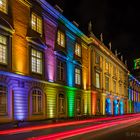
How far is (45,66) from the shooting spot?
34.1m

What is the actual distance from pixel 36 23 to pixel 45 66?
Answer: 453 cm

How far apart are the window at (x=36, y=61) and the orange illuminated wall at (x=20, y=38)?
4.65 ft

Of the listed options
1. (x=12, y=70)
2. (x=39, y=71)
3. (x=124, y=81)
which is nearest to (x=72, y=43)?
(x=39, y=71)

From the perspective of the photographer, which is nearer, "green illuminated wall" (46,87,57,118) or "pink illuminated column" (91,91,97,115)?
"green illuminated wall" (46,87,57,118)

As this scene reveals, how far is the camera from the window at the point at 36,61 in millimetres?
31531

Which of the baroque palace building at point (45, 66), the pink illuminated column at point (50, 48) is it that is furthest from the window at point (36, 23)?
the pink illuminated column at point (50, 48)

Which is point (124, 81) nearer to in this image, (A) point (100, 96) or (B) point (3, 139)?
(A) point (100, 96)

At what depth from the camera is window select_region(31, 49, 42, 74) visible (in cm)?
3153

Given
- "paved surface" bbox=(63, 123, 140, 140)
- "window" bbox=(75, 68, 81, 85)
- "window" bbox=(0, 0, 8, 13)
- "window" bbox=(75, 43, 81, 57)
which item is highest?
"window" bbox=(0, 0, 8, 13)

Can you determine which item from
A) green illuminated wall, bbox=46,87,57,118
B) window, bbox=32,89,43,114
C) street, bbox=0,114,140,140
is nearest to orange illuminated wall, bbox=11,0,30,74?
window, bbox=32,89,43,114

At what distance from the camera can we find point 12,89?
89.9 feet

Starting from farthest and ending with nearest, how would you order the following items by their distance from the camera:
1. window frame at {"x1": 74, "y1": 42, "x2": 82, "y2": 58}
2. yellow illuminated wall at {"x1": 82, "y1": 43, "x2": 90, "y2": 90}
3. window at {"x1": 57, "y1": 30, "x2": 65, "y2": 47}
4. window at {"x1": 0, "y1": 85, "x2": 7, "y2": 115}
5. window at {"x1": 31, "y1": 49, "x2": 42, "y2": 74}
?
yellow illuminated wall at {"x1": 82, "y1": 43, "x2": 90, "y2": 90}, window frame at {"x1": 74, "y1": 42, "x2": 82, "y2": 58}, window at {"x1": 57, "y1": 30, "x2": 65, "y2": 47}, window at {"x1": 31, "y1": 49, "x2": 42, "y2": 74}, window at {"x1": 0, "y1": 85, "x2": 7, "y2": 115}

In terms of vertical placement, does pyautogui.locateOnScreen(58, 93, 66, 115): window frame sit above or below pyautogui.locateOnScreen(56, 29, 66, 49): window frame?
below

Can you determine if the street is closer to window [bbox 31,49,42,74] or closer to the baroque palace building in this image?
the baroque palace building
